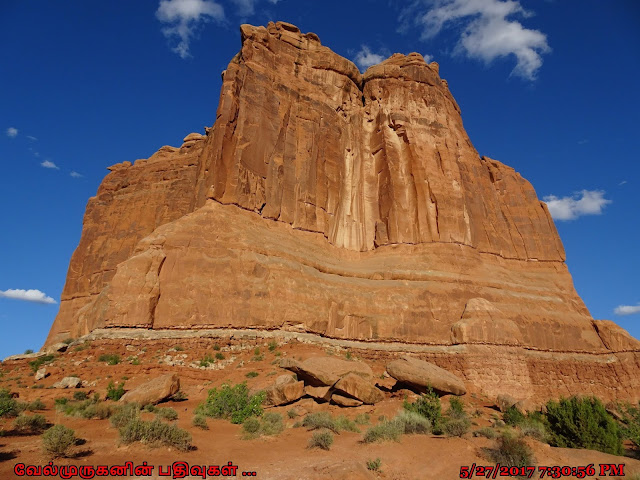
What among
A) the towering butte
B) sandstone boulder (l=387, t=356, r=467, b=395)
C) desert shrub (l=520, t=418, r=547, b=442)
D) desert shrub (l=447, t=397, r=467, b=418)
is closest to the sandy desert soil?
sandstone boulder (l=387, t=356, r=467, b=395)

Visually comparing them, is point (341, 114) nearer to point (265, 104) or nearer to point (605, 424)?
point (265, 104)

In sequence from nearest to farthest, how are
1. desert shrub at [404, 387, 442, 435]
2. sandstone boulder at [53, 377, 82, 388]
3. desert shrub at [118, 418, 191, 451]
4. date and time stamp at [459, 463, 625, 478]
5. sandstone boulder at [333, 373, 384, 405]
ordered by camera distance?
date and time stamp at [459, 463, 625, 478] < desert shrub at [118, 418, 191, 451] < desert shrub at [404, 387, 442, 435] < sandstone boulder at [333, 373, 384, 405] < sandstone boulder at [53, 377, 82, 388]

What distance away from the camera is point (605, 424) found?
12703mm

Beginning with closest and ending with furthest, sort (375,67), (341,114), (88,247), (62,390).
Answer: (62,390) → (341,114) → (375,67) → (88,247)

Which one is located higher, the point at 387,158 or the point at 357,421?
the point at 387,158

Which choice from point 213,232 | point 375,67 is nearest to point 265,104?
point 213,232

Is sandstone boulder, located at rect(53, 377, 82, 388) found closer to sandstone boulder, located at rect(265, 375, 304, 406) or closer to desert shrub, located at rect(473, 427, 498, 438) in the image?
sandstone boulder, located at rect(265, 375, 304, 406)

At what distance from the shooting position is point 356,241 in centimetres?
3888

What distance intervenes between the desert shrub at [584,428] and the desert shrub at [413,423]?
391 centimetres

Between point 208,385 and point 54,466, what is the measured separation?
38.1 ft

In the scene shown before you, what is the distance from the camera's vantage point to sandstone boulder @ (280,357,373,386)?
1688 cm

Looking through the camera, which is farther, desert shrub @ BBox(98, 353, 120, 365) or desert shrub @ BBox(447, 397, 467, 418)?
desert shrub @ BBox(98, 353, 120, 365)

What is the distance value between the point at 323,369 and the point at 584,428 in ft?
31.0

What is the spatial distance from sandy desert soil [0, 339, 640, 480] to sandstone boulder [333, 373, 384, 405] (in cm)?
40
